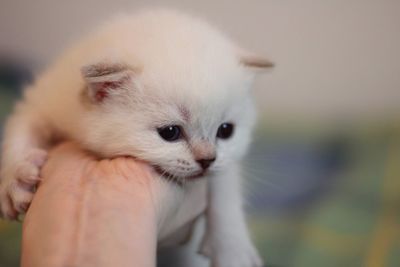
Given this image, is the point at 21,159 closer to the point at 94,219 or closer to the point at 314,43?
the point at 94,219

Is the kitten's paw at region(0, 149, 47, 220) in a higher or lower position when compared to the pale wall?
lower

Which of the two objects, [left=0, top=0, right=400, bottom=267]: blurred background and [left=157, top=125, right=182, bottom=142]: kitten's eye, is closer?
[left=157, top=125, right=182, bottom=142]: kitten's eye

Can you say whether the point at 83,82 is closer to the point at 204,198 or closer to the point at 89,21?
the point at 204,198

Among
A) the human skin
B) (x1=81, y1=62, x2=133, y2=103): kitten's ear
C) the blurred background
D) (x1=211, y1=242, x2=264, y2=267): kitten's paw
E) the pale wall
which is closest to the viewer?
the human skin

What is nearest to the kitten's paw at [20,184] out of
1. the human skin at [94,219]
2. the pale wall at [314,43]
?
the human skin at [94,219]

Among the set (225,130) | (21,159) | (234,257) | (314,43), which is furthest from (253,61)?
(314,43)

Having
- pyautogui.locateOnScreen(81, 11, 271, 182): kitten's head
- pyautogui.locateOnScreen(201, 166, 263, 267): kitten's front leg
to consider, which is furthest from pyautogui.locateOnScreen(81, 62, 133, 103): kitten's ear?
pyautogui.locateOnScreen(201, 166, 263, 267): kitten's front leg

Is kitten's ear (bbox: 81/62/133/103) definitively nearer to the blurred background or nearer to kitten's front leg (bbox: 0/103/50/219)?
kitten's front leg (bbox: 0/103/50/219)

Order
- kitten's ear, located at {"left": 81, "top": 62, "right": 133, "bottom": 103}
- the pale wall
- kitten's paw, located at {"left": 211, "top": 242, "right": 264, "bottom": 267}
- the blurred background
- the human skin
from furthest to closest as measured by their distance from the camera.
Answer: the pale wall, the blurred background, kitten's paw, located at {"left": 211, "top": 242, "right": 264, "bottom": 267}, kitten's ear, located at {"left": 81, "top": 62, "right": 133, "bottom": 103}, the human skin
